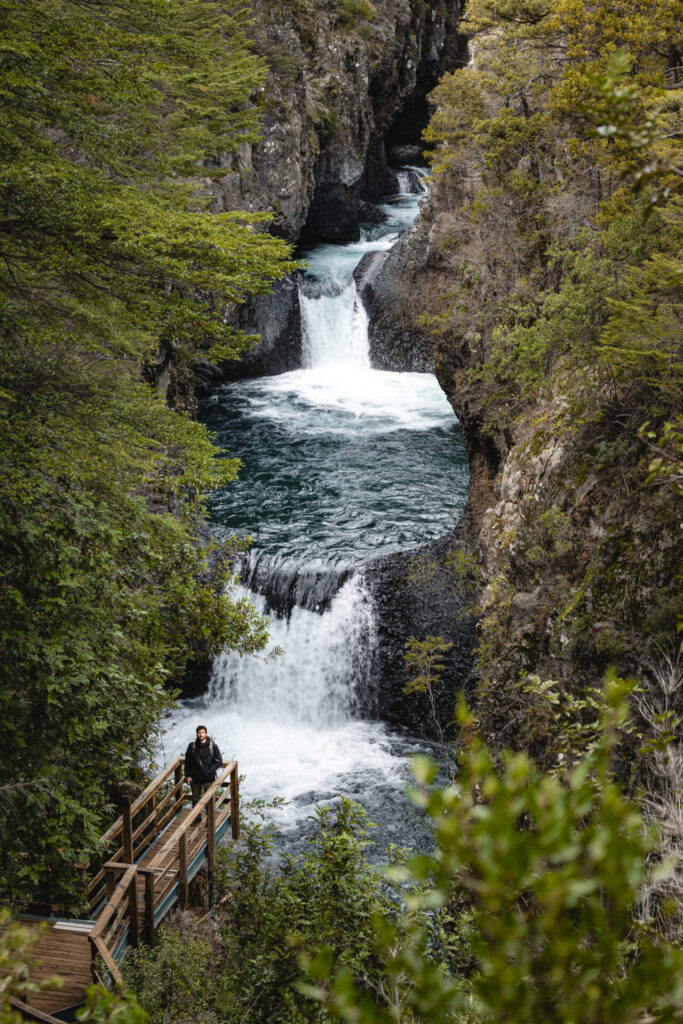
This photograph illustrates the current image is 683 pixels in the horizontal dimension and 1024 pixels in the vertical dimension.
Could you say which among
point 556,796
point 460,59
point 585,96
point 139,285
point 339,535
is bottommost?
point 339,535

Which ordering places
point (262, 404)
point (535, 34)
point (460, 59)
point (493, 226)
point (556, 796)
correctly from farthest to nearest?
1. point (460, 59)
2. point (262, 404)
3. point (493, 226)
4. point (535, 34)
5. point (556, 796)

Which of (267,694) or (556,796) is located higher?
(556,796)

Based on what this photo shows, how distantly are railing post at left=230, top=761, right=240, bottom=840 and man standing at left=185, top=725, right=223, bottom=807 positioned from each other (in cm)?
26

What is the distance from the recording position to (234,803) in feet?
30.4

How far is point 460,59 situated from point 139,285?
134ft

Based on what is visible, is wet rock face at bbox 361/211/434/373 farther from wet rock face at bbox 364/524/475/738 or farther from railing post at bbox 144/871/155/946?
railing post at bbox 144/871/155/946

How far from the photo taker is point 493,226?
13.5 m

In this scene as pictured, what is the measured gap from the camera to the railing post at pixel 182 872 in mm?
7766

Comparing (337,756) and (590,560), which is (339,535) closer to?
(337,756)

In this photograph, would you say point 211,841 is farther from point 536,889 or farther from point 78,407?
point 536,889

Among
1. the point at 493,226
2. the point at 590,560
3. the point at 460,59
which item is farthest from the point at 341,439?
the point at 460,59

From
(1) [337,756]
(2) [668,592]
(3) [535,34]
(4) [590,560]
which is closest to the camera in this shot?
(2) [668,592]

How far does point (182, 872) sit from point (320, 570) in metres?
7.25

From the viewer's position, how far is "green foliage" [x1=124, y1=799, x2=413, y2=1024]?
242 inches
